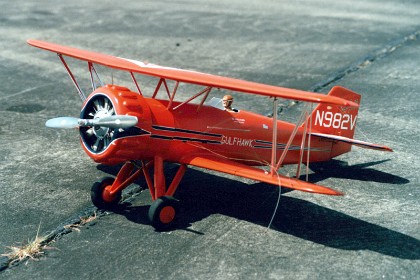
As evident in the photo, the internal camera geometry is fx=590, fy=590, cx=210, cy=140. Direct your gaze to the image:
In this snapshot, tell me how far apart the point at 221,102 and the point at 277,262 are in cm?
302

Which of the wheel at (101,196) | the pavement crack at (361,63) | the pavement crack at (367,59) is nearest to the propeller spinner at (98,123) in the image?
the wheel at (101,196)

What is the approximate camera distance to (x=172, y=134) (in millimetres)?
9188

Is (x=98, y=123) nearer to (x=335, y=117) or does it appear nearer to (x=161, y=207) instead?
(x=161, y=207)

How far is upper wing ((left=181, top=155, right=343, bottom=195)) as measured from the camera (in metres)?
8.13

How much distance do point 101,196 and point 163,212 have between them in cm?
128

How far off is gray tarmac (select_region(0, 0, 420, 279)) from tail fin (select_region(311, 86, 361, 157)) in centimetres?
67

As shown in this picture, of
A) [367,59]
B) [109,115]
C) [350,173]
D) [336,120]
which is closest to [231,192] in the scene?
[350,173]

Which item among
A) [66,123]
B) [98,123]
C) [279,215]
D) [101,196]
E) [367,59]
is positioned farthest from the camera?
[367,59]

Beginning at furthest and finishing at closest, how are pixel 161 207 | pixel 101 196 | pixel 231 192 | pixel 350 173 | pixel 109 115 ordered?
pixel 350 173 → pixel 231 192 → pixel 101 196 → pixel 109 115 → pixel 161 207

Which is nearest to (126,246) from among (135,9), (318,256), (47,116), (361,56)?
(318,256)

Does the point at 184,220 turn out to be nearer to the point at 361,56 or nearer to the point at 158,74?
the point at 158,74

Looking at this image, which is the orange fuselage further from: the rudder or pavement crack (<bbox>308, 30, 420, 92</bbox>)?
pavement crack (<bbox>308, 30, 420, 92</bbox>)

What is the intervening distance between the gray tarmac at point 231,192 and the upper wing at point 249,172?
819 millimetres

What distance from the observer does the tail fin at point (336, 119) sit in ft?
35.4
